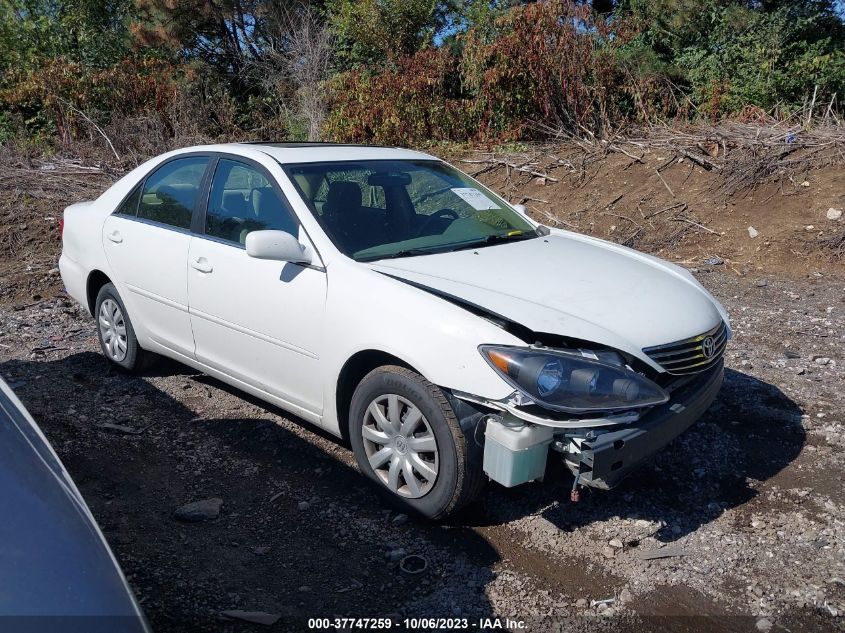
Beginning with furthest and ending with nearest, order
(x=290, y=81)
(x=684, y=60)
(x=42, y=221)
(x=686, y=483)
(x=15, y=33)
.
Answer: (x=15, y=33)
(x=290, y=81)
(x=684, y=60)
(x=42, y=221)
(x=686, y=483)

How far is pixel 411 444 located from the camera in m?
3.54

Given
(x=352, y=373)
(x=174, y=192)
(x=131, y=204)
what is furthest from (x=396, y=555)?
(x=131, y=204)

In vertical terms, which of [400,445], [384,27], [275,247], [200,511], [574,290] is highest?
[384,27]

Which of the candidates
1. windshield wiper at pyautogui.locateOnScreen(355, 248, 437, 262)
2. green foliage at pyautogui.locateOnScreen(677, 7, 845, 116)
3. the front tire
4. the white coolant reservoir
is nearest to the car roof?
windshield wiper at pyautogui.locateOnScreen(355, 248, 437, 262)

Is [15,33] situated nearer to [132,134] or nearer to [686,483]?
[132,134]

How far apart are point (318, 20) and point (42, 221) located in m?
10.2

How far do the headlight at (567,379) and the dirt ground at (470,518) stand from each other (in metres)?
0.36

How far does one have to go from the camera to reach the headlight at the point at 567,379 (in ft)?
10.3

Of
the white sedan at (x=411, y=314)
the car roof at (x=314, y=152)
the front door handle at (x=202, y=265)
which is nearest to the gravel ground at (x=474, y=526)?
the white sedan at (x=411, y=314)

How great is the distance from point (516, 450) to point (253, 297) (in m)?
1.83

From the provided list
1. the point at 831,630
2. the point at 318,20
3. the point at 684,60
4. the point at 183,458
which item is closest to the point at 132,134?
the point at 318,20

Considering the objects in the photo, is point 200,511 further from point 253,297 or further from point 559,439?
point 559,439

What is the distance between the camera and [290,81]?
1788 centimetres

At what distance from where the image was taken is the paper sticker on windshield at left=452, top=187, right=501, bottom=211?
15.7 feet
